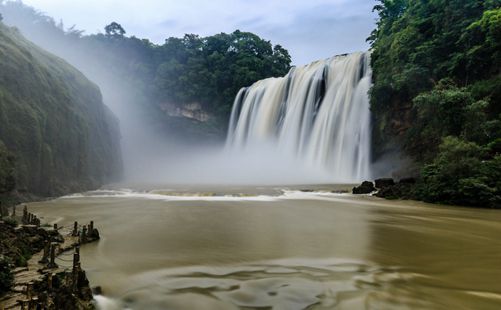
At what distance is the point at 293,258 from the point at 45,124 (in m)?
14.6

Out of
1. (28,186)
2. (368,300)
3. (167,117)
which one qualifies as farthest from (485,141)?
(167,117)

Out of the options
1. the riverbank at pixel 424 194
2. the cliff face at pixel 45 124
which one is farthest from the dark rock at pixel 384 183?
the cliff face at pixel 45 124

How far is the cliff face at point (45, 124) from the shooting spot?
564 inches

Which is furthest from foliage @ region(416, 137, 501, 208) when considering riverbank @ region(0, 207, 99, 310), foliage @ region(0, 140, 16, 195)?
foliage @ region(0, 140, 16, 195)

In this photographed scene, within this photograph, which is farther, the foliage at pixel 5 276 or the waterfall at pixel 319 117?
the waterfall at pixel 319 117

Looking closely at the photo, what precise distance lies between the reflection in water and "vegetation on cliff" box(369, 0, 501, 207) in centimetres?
248

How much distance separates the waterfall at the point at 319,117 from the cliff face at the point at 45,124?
14139 millimetres

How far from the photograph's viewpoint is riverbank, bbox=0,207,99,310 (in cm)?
371

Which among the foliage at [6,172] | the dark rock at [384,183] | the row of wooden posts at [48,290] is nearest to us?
the row of wooden posts at [48,290]

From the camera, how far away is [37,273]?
4613 mm

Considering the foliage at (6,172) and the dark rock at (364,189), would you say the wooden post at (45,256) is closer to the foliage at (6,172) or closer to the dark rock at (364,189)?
the foliage at (6,172)

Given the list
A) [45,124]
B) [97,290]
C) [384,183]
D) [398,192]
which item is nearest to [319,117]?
[384,183]

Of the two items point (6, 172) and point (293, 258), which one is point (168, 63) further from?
point (293, 258)

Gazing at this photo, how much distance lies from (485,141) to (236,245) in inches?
516
